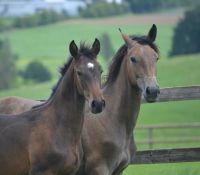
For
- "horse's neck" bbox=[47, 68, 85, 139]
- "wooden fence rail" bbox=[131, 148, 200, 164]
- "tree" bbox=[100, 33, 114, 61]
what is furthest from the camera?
"tree" bbox=[100, 33, 114, 61]

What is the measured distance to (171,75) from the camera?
55.3 m

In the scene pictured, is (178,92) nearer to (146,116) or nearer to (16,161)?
(16,161)

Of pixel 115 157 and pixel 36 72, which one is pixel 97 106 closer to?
pixel 115 157

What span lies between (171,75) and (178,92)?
43735mm

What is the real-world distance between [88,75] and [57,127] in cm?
69

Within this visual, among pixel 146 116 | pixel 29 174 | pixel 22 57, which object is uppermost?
pixel 29 174

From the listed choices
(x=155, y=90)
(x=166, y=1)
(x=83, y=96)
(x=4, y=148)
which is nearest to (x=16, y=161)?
(x=4, y=148)

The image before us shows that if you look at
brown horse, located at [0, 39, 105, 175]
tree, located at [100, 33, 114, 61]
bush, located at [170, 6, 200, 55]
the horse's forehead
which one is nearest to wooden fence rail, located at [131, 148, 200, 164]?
the horse's forehead

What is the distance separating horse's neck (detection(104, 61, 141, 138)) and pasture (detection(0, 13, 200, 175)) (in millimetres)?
23573

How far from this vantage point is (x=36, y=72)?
221ft

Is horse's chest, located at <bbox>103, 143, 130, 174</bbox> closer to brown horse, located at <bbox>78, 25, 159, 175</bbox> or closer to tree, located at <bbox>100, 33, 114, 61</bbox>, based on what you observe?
brown horse, located at <bbox>78, 25, 159, 175</bbox>

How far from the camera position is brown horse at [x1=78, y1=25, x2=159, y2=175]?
9992 millimetres

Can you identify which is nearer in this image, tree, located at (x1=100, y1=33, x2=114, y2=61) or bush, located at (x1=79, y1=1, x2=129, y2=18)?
tree, located at (x1=100, y1=33, x2=114, y2=61)

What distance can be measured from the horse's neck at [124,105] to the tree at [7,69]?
56.5 meters
